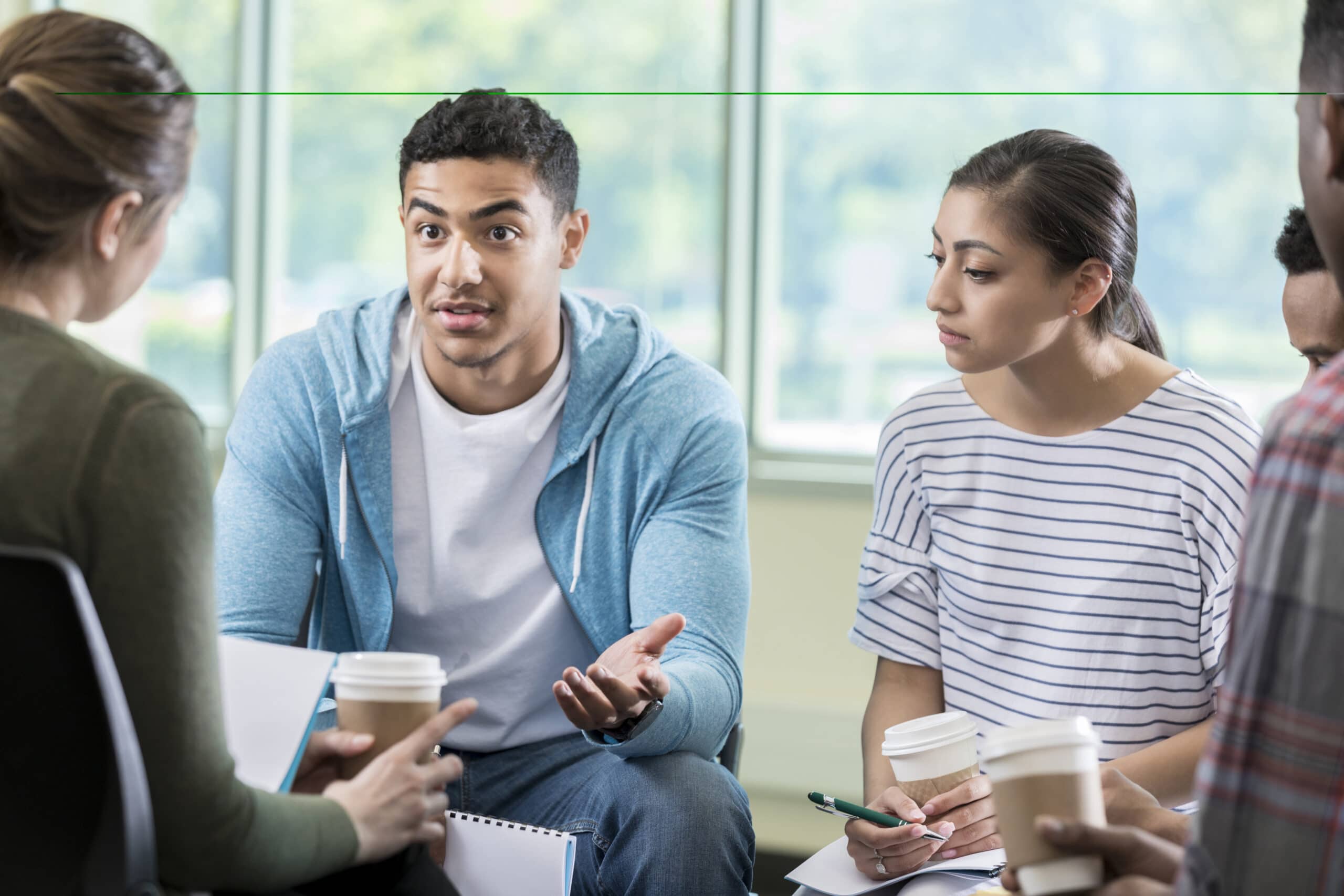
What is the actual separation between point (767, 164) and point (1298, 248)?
183 cm

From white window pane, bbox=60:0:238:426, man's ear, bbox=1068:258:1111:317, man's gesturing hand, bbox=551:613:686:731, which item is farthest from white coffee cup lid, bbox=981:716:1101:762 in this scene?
white window pane, bbox=60:0:238:426

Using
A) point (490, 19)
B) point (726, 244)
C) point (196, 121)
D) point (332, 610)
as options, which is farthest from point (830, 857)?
point (490, 19)

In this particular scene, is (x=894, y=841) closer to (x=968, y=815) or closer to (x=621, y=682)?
(x=968, y=815)

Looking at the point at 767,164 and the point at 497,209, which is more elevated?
the point at 767,164

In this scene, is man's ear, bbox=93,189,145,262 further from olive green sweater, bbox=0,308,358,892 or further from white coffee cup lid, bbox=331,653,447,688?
white coffee cup lid, bbox=331,653,447,688

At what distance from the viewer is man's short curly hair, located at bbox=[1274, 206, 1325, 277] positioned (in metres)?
1.41

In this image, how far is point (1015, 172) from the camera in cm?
146

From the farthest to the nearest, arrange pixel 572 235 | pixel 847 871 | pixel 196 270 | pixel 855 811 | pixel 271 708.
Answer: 1. pixel 196 270
2. pixel 572 235
3. pixel 847 871
4. pixel 855 811
5. pixel 271 708

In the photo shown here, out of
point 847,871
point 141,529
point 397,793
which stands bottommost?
point 847,871

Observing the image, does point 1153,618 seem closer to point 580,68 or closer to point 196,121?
point 196,121

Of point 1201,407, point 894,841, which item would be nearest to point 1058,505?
point 1201,407

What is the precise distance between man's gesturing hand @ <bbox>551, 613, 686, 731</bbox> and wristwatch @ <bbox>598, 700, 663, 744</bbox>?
0.03 ft

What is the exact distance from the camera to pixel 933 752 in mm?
1279

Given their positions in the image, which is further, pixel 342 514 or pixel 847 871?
pixel 342 514
